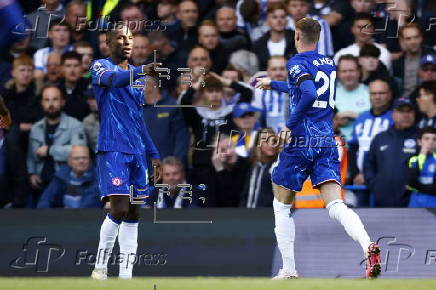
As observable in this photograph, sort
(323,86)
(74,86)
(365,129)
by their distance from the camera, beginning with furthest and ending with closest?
1. (74,86)
2. (365,129)
3. (323,86)

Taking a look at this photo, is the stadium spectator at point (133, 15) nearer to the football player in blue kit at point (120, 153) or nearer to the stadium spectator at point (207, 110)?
the stadium spectator at point (207, 110)

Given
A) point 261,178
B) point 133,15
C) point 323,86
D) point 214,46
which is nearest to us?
point 323,86

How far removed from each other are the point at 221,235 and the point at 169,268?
0.59m

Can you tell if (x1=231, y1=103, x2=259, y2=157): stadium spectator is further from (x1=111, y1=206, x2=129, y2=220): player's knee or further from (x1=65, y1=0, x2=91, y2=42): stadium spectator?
(x1=111, y1=206, x2=129, y2=220): player's knee

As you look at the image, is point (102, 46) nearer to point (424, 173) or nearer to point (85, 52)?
point (85, 52)

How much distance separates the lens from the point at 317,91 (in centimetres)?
906

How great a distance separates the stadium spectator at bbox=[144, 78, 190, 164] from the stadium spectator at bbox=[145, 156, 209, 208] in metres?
0.09

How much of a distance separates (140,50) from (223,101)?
41.2 inches

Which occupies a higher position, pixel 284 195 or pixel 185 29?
pixel 185 29

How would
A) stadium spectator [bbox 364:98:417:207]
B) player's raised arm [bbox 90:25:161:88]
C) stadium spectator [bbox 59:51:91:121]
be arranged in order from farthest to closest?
1. stadium spectator [bbox 59:51:91:121]
2. stadium spectator [bbox 364:98:417:207]
3. player's raised arm [bbox 90:25:161:88]

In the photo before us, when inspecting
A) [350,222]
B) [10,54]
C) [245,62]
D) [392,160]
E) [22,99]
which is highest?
[245,62]

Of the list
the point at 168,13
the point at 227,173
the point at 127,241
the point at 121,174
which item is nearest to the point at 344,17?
the point at 168,13

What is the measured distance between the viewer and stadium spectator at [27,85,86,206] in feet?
38.8

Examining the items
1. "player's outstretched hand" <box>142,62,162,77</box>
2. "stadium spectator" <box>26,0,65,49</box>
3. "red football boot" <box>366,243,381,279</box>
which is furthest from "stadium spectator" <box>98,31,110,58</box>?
"red football boot" <box>366,243,381,279</box>
